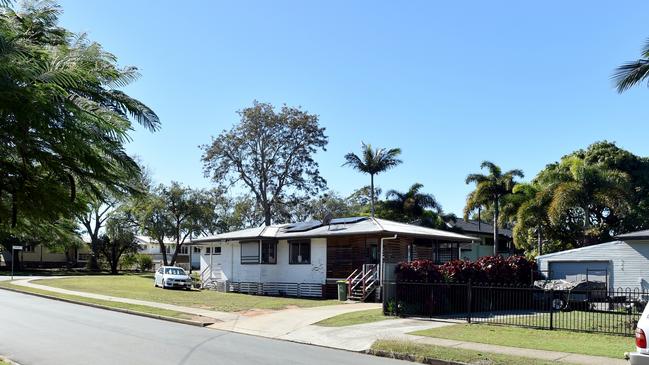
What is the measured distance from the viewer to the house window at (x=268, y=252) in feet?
118

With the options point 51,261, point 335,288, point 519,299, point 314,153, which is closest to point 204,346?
point 519,299

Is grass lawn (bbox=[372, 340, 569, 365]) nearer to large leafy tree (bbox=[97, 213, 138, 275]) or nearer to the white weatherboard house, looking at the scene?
the white weatherboard house

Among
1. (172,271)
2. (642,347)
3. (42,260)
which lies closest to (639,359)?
(642,347)

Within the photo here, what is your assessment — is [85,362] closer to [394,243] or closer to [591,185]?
[394,243]

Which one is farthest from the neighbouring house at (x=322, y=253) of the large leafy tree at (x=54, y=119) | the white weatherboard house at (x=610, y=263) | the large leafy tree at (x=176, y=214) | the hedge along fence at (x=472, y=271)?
the large leafy tree at (x=54, y=119)

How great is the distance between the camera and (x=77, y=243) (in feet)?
19.3

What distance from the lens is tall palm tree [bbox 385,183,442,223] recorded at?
53375 mm

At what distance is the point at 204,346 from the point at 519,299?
49.5 feet

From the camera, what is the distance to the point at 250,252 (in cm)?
3719

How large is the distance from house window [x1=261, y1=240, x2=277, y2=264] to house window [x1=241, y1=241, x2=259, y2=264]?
0.45m

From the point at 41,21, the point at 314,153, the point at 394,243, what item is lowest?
the point at 394,243

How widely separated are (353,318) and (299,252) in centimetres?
1446

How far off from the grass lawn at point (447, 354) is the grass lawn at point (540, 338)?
1.69 meters

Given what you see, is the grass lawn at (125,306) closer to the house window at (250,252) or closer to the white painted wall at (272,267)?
the white painted wall at (272,267)
